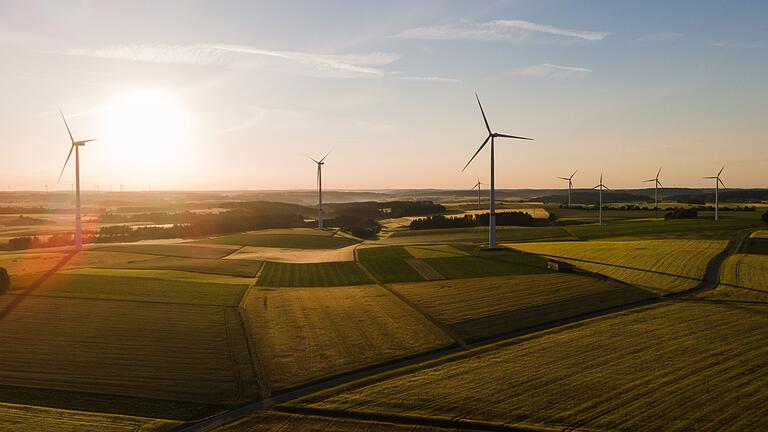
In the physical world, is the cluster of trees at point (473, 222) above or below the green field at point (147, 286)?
above

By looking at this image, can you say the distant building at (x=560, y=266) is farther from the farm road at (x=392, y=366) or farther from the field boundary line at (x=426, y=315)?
the field boundary line at (x=426, y=315)

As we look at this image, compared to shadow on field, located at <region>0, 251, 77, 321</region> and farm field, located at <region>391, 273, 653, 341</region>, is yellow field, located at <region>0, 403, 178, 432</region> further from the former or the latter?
farm field, located at <region>391, 273, 653, 341</region>

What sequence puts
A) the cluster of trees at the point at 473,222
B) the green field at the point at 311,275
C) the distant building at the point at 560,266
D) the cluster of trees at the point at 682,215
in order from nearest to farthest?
the green field at the point at 311,275 → the distant building at the point at 560,266 → the cluster of trees at the point at 682,215 → the cluster of trees at the point at 473,222

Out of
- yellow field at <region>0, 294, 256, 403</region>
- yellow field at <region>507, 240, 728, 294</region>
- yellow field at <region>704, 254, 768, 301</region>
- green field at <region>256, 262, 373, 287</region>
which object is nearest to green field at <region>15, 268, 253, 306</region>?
Result: yellow field at <region>0, 294, 256, 403</region>

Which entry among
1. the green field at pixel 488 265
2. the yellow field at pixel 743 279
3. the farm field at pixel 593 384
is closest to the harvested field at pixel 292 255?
the green field at pixel 488 265

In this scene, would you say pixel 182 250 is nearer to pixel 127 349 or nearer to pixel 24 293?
pixel 24 293

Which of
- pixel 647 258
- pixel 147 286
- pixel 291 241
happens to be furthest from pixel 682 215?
pixel 147 286
